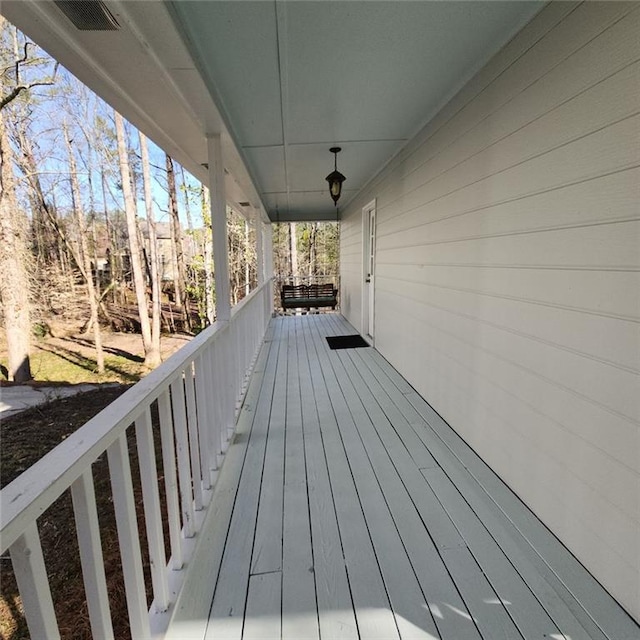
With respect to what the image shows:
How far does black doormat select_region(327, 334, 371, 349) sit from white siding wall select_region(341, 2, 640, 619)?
273 centimetres

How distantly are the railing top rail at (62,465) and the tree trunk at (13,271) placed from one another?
326 inches

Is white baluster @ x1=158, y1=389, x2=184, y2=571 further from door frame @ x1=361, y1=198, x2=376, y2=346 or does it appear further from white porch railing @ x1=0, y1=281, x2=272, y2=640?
door frame @ x1=361, y1=198, x2=376, y2=346

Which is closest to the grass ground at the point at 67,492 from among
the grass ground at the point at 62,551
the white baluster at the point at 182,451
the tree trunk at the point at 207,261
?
the grass ground at the point at 62,551

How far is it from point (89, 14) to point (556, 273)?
2.06 meters

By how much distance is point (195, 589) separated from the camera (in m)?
1.41

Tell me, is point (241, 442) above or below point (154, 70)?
below

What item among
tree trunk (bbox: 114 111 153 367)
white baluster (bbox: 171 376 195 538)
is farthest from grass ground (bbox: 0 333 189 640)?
tree trunk (bbox: 114 111 153 367)

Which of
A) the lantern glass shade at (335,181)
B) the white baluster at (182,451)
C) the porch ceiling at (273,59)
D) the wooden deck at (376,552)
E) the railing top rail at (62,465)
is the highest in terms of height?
the porch ceiling at (273,59)

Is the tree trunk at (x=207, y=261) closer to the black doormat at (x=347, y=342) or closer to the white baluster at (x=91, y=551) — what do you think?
the black doormat at (x=347, y=342)

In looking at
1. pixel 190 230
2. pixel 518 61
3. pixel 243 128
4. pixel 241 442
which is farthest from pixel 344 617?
pixel 190 230

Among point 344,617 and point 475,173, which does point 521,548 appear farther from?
point 475,173

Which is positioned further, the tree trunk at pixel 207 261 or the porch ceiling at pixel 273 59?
the tree trunk at pixel 207 261

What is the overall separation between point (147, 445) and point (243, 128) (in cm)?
272

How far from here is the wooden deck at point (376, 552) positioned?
127cm
